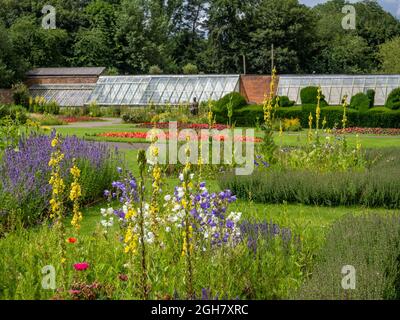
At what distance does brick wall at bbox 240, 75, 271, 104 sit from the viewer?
36.8 m

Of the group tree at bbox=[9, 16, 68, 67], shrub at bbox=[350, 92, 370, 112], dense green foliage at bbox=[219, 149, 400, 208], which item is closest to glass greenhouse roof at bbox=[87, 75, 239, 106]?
tree at bbox=[9, 16, 68, 67]

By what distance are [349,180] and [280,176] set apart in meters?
0.99

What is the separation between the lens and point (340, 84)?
3419 centimetres

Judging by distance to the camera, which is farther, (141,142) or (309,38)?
(309,38)

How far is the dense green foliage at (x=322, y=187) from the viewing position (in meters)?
8.55

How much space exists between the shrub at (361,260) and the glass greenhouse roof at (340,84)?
28.9 metres

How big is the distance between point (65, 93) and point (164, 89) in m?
7.14

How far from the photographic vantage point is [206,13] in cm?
5306

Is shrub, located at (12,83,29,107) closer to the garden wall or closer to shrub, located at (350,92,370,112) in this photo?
the garden wall

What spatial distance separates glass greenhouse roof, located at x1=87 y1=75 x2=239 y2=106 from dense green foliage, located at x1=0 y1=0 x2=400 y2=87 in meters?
7.13

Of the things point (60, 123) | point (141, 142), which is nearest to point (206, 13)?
point (60, 123)

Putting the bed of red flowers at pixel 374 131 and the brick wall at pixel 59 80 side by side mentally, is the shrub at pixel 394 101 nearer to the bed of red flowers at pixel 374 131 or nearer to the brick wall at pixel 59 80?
the bed of red flowers at pixel 374 131

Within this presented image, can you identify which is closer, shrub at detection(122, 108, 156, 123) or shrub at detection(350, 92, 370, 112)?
shrub at detection(350, 92, 370, 112)
